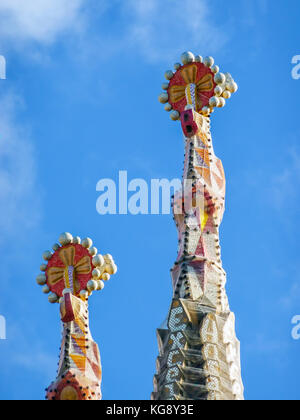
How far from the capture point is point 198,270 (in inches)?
1118

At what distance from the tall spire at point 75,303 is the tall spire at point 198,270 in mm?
1649

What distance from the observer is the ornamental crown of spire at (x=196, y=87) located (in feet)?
103

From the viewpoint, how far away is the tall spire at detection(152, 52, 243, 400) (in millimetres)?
26359

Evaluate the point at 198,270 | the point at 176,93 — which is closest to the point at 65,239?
the point at 198,270

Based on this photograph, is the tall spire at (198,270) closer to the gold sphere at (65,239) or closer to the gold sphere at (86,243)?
the gold sphere at (86,243)

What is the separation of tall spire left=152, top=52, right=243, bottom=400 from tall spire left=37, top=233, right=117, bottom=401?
1649mm

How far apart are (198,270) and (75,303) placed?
2.58 m

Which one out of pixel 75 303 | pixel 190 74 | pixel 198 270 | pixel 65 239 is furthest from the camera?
pixel 190 74

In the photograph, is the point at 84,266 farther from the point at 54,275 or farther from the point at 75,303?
the point at 75,303

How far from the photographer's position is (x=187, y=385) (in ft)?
85.4
